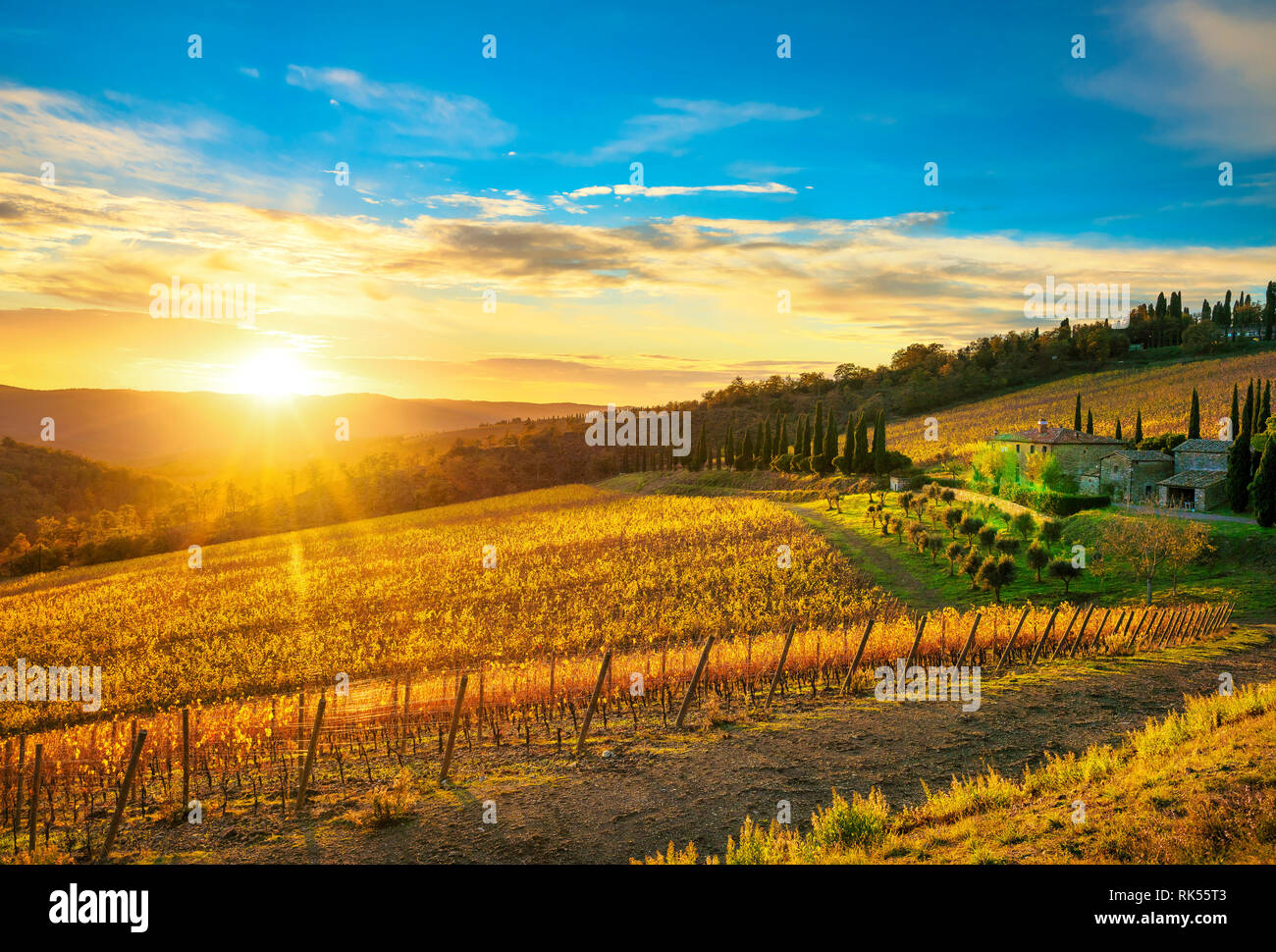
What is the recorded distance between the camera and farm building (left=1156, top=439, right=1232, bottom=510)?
4816cm

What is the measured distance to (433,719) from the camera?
60.2ft

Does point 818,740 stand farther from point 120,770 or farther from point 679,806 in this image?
point 120,770

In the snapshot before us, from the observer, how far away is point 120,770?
1543 centimetres

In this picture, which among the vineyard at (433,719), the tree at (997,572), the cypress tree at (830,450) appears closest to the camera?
the vineyard at (433,719)

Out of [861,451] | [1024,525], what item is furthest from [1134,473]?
[861,451]

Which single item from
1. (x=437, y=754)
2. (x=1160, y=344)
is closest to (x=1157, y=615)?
(x=437, y=754)

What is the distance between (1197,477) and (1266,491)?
1138 cm

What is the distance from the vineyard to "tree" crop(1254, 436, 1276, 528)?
18.0m

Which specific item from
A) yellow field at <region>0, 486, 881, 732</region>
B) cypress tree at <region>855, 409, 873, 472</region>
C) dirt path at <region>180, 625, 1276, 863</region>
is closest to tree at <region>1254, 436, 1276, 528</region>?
yellow field at <region>0, 486, 881, 732</region>

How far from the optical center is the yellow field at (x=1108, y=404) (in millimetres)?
89875

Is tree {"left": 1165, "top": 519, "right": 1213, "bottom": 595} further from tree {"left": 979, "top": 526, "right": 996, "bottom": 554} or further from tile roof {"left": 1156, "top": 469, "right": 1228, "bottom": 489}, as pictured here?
tile roof {"left": 1156, "top": 469, "right": 1228, "bottom": 489}

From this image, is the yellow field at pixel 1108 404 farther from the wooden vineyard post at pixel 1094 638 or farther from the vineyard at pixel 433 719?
the vineyard at pixel 433 719

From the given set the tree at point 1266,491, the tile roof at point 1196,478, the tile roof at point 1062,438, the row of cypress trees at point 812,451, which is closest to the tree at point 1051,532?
the tree at point 1266,491

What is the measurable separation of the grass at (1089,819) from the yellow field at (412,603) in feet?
62.0
